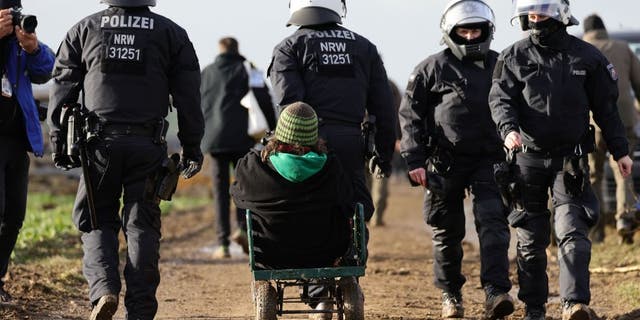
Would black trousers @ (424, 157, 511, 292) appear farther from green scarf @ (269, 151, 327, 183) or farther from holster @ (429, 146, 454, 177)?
green scarf @ (269, 151, 327, 183)

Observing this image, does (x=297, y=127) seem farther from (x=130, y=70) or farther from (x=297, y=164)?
(x=130, y=70)

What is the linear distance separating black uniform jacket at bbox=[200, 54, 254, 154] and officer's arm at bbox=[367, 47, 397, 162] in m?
5.23

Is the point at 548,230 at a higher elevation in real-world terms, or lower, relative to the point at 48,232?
higher

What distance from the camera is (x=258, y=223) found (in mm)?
8031

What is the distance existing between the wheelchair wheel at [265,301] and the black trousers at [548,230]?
183 cm

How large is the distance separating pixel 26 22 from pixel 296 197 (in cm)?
227

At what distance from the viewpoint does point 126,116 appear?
8.16 m

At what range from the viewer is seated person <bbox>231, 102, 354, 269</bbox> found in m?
7.91

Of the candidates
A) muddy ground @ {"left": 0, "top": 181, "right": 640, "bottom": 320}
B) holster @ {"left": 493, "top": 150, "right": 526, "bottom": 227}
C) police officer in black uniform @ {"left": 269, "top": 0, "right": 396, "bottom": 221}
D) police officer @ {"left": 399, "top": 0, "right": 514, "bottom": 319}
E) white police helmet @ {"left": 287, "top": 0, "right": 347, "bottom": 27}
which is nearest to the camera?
holster @ {"left": 493, "top": 150, "right": 526, "bottom": 227}

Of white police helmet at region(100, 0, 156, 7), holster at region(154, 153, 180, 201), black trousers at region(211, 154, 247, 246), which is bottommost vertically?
black trousers at region(211, 154, 247, 246)

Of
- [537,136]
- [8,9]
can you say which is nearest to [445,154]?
[537,136]

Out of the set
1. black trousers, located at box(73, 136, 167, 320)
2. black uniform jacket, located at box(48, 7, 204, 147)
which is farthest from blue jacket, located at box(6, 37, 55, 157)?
black trousers, located at box(73, 136, 167, 320)

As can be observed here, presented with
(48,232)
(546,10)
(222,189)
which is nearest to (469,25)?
(546,10)

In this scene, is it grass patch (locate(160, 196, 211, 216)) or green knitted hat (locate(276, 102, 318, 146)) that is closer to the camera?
green knitted hat (locate(276, 102, 318, 146))
